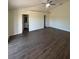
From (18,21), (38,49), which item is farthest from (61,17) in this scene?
(38,49)

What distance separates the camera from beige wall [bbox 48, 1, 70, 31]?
1176cm

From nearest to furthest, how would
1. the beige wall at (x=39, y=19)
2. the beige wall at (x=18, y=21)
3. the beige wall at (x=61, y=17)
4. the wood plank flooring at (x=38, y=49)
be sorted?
the wood plank flooring at (x=38, y=49), the beige wall at (x=18, y=21), the beige wall at (x=39, y=19), the beige wall at (x=61, y=17)

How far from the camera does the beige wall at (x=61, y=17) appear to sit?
11.8m

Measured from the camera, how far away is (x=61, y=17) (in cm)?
1284

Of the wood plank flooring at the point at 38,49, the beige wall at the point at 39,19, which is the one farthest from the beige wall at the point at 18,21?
the wood plank flooring at the point at 38,49

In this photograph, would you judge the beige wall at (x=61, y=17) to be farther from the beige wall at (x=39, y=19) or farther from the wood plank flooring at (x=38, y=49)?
the wood plank flooring at (x=38, y=49)

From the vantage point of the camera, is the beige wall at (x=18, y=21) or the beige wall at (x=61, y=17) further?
the beige wall at (x=61, y=17)

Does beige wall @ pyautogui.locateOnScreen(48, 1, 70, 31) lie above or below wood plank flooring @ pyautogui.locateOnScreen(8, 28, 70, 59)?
above

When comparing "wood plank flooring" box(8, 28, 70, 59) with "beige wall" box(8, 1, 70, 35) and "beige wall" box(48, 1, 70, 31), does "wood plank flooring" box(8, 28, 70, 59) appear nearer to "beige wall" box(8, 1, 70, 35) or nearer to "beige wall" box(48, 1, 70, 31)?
"beige wall" box(8, 1, 70, 35)

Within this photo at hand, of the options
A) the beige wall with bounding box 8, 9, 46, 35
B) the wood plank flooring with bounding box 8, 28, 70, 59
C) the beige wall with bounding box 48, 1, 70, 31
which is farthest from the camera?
the beige wall with bounding box 48, 1, 70, 31

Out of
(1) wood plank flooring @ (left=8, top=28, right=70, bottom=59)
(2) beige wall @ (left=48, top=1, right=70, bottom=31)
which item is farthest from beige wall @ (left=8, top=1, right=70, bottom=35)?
(1) wood plank flooring @ (left=8, top=28, right=70, bottom=59)
